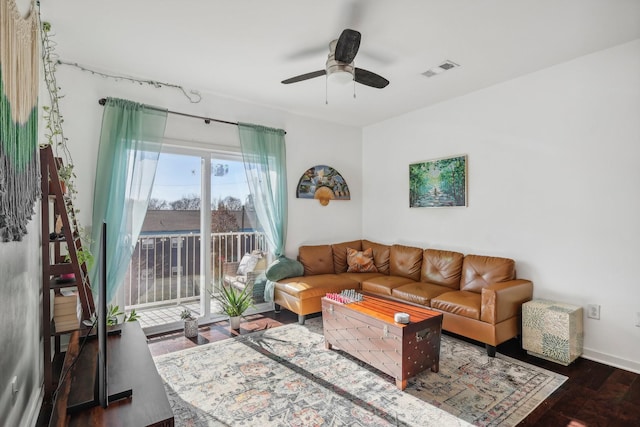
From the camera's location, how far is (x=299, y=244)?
183 inches

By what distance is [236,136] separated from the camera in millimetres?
4082

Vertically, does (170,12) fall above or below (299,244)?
above

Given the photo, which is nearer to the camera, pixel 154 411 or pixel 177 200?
pixel 154 411

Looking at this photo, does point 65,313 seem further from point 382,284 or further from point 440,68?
point 440,68

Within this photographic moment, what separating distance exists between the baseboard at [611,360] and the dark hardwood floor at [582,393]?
5 cm

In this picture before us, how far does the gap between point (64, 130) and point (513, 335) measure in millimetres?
4629

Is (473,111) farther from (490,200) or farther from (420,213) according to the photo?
(420,213)

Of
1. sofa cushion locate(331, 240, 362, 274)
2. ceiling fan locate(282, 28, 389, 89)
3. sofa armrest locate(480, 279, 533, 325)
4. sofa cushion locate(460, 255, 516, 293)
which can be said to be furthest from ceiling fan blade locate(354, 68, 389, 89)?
sofa cushion locate(331, 240, 362, 274)

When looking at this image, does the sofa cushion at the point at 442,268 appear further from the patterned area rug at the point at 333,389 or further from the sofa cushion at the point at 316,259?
the sofa cushion at the point at 316,259

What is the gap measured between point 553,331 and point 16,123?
3.79m

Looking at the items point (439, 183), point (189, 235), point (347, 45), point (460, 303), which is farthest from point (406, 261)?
point (347, 45)

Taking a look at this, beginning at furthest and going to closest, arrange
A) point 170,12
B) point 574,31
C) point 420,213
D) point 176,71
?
point 420,213 < point 176,71 < point 574,31 < point 170,12

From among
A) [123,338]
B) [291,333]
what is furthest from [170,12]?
[291,333]

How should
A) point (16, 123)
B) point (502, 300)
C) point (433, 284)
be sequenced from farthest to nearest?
point (433, 284) → point (502, 300) → point (16, 123)
